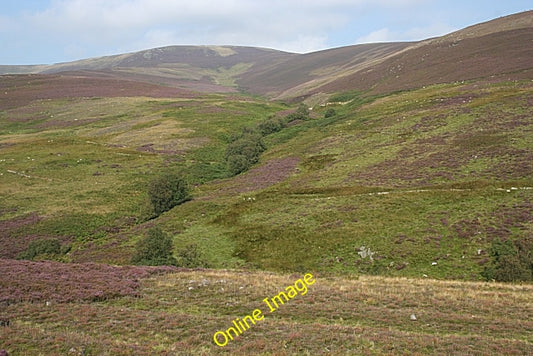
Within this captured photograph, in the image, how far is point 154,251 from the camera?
104 feet

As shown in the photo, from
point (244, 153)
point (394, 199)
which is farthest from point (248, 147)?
point (394, 199)

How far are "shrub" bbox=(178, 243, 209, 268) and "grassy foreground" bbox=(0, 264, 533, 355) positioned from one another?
716cm

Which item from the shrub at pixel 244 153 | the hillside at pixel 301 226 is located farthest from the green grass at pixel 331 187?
the shrub at pixel 244 153

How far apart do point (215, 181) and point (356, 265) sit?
36423 millimetres

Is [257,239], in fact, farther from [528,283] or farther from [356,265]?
[528,283]

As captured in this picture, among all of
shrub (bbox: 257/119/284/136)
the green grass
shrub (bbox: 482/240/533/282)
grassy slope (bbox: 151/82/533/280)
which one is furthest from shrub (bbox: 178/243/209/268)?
shrub (bbox: 257/119/284/136)

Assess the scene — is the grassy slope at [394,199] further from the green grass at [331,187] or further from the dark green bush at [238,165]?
the dark green bush at [238,165]

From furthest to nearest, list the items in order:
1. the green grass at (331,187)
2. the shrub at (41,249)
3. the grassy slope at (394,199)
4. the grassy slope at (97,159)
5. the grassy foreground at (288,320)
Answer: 1. the grassy slope at (97,159)
2. the shrub at (41,249)
3. the green grass at (331,187)
4. the grassy slope at (394,199)
5. the grassy foreground at (288,320)

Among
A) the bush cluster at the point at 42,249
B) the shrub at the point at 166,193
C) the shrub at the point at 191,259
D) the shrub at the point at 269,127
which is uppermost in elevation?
the shrub at the point at 269,127

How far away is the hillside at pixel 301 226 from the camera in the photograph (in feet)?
51.0

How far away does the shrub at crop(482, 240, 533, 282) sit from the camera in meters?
24.1

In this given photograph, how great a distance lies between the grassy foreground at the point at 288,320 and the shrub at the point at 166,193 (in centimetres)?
2536

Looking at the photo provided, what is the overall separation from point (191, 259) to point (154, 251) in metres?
3.42

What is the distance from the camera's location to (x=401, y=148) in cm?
5450
